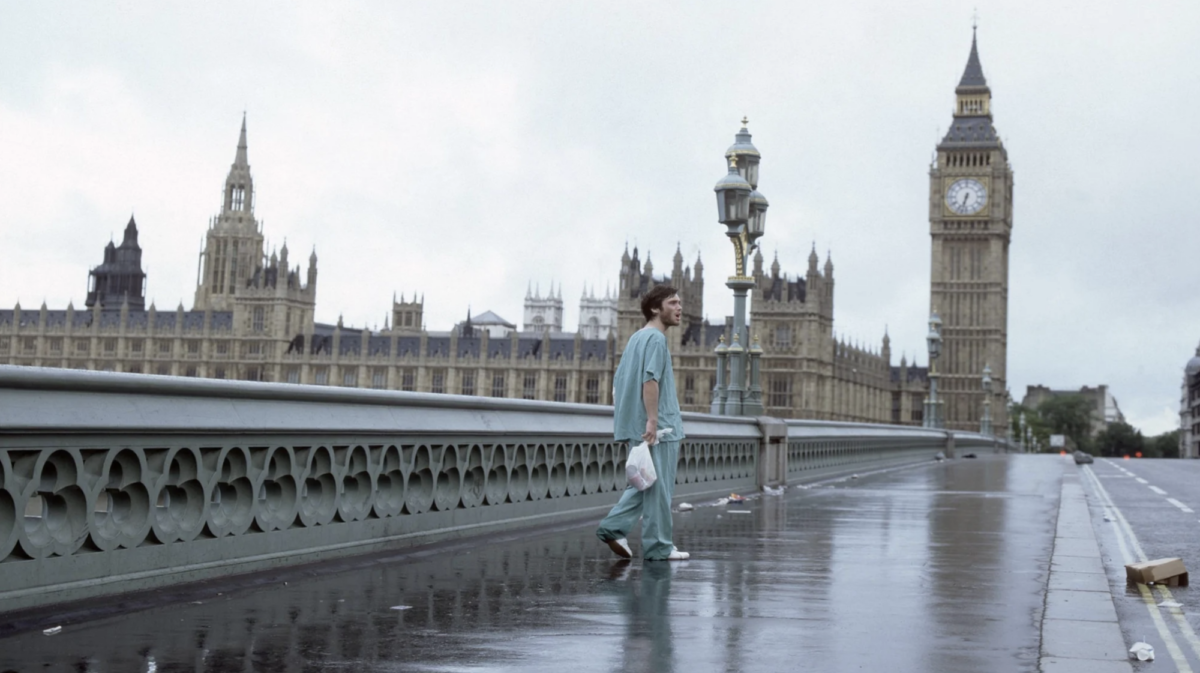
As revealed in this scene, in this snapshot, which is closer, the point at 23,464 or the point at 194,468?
the point at 23,464

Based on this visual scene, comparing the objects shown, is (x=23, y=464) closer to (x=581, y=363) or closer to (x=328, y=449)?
(x=328, y=449)

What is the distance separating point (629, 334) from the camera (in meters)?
109

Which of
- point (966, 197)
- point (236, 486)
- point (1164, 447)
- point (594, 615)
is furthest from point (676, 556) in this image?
point (1164, 447)

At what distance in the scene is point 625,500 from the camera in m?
8.57

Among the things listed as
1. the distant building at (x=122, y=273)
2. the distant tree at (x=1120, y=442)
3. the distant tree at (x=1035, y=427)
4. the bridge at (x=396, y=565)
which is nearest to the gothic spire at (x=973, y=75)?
the distant tree at (x=1035, y=427)

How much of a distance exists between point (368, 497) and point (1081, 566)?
14.6 ft

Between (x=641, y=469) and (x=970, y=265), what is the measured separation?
126 meters

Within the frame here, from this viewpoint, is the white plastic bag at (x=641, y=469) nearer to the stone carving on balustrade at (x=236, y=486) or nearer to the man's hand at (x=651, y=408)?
the man's hand at (x=651, y=408)

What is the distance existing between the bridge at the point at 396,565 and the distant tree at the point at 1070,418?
563 feet

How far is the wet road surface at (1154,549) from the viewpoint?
621 centimetres

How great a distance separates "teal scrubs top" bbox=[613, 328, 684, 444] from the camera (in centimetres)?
827

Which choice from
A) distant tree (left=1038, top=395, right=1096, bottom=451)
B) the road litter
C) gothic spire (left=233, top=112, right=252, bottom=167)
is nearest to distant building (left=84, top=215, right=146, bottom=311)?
gothic spire (left=233, top=112, right=252, bottom=167)

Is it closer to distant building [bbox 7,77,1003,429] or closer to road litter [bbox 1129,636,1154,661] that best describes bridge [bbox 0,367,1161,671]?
road litter [bbox 1129,636,1154,661]

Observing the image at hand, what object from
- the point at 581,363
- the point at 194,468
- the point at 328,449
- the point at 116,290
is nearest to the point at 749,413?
the point at 328,449
